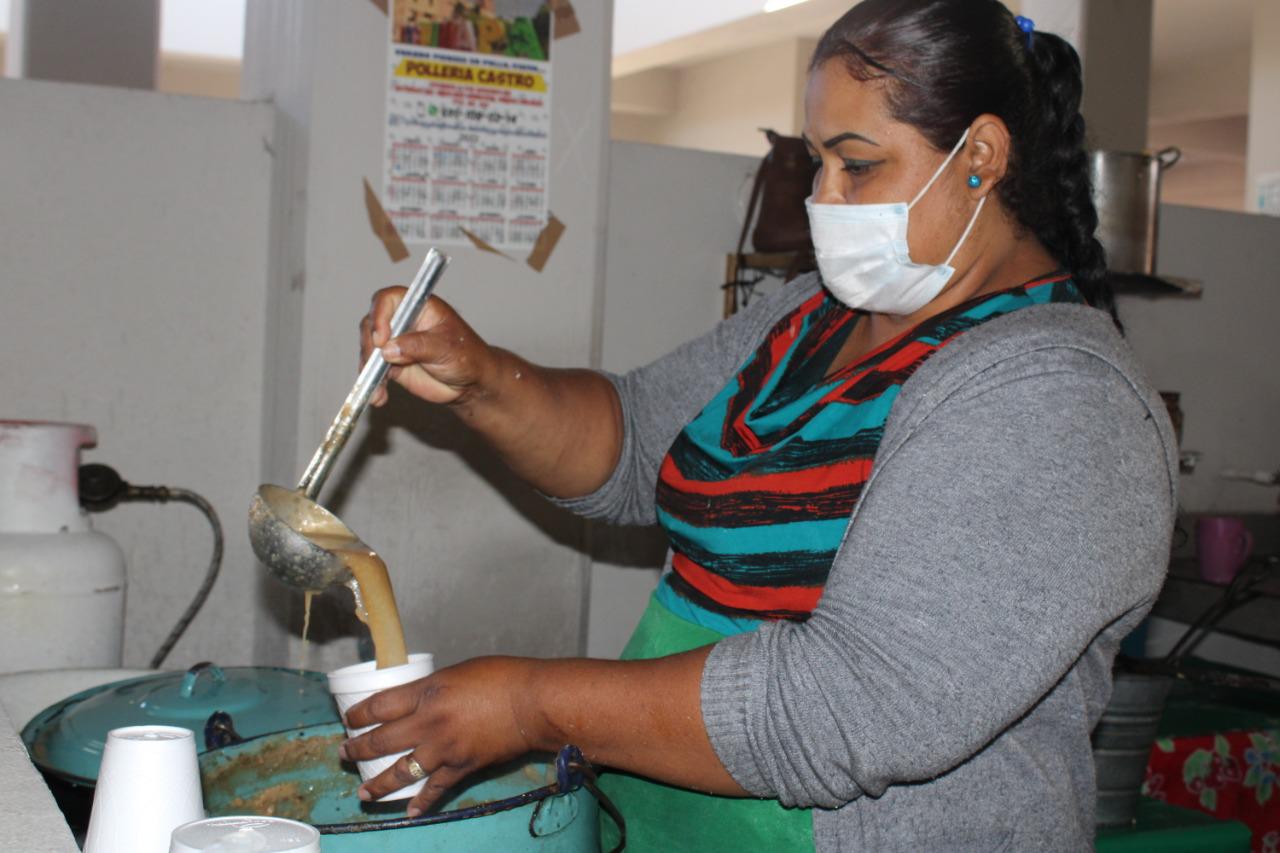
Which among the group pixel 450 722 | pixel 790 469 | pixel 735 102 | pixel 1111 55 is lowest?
pixel 450 722

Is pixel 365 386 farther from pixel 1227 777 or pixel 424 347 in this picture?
pixel 1227 777

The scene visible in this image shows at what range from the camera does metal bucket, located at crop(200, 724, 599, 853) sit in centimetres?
107

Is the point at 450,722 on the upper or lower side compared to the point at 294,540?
lower

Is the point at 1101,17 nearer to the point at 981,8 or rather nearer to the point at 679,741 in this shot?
the point at 981,8

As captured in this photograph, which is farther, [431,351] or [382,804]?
[431,351]

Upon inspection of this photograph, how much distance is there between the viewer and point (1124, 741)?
1.89 metres

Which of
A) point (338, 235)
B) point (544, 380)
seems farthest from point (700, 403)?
point (338, 235)

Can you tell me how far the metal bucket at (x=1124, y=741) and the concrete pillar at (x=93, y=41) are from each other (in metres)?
2.62

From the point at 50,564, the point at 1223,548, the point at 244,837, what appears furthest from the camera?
the point at 1223,548

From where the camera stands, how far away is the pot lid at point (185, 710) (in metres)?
1.35

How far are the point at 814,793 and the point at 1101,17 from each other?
3.13m

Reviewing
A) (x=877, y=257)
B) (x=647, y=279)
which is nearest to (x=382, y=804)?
(x=877, y=257)

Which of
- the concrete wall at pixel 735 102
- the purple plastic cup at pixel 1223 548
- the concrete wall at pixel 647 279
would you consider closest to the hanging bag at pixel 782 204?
the concrete wall at pixel 647 279

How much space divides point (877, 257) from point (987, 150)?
15cm
